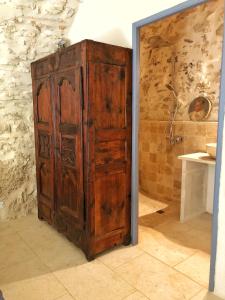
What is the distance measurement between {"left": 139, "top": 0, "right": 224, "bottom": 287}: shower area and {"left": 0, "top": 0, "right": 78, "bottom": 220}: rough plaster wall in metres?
1.21

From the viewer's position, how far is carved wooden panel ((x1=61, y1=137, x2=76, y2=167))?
7.17 feet

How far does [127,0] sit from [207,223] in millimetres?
2581

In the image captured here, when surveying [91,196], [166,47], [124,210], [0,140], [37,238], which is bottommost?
[37,238]

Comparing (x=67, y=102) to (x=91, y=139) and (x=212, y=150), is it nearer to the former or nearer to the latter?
(x=91, y=139)

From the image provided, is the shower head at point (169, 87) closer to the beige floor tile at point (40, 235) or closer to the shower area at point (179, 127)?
the shower area at point (179, 127)

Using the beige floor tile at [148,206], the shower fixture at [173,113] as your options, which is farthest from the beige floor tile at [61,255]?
the shower fixture at [173,113]

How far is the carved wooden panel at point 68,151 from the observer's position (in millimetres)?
2184

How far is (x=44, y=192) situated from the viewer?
285 cm

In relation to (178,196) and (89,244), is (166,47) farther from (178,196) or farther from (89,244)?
(89,244)

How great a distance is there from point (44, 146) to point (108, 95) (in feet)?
3.57

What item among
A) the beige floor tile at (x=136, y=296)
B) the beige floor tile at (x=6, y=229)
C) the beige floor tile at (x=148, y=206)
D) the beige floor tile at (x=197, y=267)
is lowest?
the beige floor tile at (x=6, y=229)

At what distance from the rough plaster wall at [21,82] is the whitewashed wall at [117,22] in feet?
0.63

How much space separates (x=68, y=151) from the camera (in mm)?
2258

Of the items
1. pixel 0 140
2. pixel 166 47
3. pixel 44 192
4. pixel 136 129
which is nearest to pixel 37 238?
pixel 44 192
